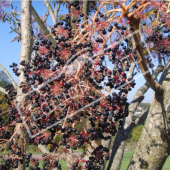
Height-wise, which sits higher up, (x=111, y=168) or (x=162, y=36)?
(x=162, y=36)

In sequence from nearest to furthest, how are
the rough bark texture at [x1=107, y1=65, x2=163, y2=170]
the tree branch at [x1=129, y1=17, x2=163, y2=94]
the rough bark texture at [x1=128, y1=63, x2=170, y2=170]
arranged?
1. the tree branch at [x1=129, y1=17, x2=163, y2=94]
2. the rough bark texture at [x1=128, y1=63, x2=170, y2=170]
3. the rough bark texture at [x1=107, y1=65, x2=163, y2=170]

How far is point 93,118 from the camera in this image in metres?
1.17

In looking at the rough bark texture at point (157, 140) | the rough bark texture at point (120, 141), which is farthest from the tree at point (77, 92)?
the rough bark texture at point (120, 141)

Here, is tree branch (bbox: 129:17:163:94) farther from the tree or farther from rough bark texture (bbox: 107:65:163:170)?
rough bark texture (bbox: 107:65:163:170)

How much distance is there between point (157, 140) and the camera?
1702 millimetres

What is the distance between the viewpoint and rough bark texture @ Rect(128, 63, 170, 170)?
5.54 feet

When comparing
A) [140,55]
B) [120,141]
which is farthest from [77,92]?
[120,141]

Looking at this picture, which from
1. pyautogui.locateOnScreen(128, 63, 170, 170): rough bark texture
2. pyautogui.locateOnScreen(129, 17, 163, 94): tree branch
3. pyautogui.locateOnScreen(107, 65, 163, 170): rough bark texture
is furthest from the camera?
pyautogui.locateOnScreen(107, 65, 163, 170): rough bark texture

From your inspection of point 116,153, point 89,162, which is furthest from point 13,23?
point 89,162

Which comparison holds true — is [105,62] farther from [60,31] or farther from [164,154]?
[164,154]

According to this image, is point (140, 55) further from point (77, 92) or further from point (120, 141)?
point (120, 141)

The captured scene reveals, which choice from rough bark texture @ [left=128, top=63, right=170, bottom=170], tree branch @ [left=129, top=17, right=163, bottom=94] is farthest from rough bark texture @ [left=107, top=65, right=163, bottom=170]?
tree branch @ [left=129, top=17, right=163, bottom=94]

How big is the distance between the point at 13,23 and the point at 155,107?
4.92 metres

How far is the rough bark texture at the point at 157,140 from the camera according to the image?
5.54 ft
